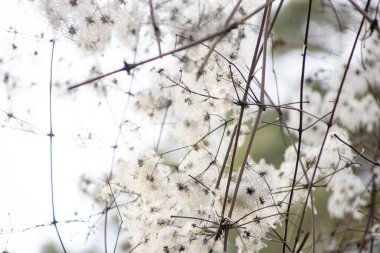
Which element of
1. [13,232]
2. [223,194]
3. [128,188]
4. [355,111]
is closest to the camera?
[223,194]

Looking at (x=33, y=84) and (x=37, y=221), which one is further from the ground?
(x=33, y=84)

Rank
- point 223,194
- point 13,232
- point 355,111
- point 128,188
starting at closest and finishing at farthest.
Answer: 1. point 223,194
2. point 13,232
3. point 128,188
4. point 355,111

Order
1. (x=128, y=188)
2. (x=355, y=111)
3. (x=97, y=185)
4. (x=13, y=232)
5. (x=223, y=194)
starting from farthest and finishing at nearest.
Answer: (x=355, y=111) → (x=97, y=185) → (x=128, y=188) → (x=13, y=232) → (x=223, y=194)

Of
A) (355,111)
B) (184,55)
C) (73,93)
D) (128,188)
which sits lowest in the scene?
(128,188)

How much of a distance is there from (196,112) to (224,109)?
0.27 ft

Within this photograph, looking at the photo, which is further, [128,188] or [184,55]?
[128,188]

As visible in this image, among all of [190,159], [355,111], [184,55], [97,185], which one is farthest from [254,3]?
[355,111]

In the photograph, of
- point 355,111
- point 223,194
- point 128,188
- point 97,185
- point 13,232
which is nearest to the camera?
point 223,194

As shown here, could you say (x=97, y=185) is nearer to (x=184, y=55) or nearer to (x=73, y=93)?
(x=73, y=93)

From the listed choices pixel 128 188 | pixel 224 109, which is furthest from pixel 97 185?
pixel 224 109

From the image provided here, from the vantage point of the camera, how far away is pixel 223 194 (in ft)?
4.16

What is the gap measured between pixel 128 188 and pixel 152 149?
11 cm

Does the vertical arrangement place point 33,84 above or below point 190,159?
above

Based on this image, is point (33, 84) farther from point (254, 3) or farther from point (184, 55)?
point (254, 3)
